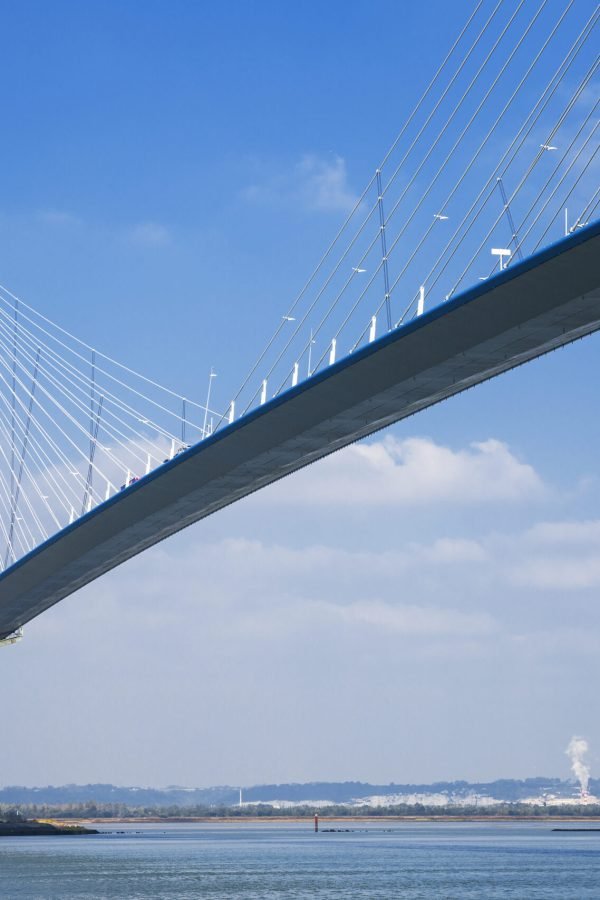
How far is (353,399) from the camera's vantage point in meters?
24.5

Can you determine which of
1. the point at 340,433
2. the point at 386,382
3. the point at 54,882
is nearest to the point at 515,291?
the point at 386,382

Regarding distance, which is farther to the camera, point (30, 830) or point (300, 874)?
point (30, 830)

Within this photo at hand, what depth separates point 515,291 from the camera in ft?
63.8

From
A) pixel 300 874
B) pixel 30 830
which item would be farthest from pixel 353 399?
pixel 30 830

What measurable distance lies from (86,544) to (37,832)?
43142 mm

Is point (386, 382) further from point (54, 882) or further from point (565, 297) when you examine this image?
point (54, 882)

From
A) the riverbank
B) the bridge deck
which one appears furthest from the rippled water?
the riverbank

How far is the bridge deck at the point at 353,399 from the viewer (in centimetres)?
1944

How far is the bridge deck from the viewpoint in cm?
1944

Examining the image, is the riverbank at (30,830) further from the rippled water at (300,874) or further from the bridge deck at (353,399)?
the bridge deck at (353,399)

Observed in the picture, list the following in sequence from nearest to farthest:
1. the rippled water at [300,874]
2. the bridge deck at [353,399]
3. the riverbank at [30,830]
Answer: the bridge deck at [353,399] → the rippled water at [300,874] → the riverbank at [30,830]

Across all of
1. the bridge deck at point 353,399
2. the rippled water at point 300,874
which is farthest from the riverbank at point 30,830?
the bridge deck at point 353,399

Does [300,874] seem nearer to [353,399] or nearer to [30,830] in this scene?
[353,399]

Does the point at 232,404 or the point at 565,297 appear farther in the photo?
the point at 232,404
